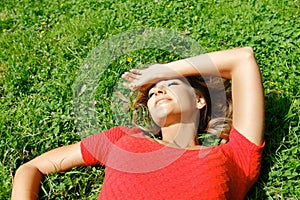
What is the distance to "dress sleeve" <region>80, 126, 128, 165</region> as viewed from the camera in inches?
141

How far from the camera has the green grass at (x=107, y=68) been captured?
12.2 feet

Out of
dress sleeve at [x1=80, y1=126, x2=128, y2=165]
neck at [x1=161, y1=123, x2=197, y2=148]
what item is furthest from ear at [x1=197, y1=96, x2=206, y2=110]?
dress sleeve at [x1=80, y1=126, x2=128, y2=165]

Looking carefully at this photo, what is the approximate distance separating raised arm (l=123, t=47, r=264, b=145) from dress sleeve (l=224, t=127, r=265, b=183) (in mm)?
45

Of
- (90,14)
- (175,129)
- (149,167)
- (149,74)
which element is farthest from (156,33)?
(149,167)

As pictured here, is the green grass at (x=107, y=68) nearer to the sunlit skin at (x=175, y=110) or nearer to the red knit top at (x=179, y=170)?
the red knit top at (x=179, y=170)

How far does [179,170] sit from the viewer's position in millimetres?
3139

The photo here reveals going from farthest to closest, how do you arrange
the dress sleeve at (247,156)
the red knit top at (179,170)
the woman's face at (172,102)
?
the woman's face at (172,102) < the dress sleeve at (247,156) < the red knit top at (179,170)

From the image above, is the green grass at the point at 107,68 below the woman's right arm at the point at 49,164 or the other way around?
the other way around

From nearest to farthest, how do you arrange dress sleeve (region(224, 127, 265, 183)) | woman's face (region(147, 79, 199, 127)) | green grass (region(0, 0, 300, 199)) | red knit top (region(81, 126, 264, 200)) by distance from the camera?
red knit top (region(81, 126, 264, 200)) → dress sleeve (region(224, 127, 265, 183)) → woman's face (region(147, 79, 199, 127)) → green grass (region(0, 0, 300, 199))

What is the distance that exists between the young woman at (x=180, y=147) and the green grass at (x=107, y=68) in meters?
0.20

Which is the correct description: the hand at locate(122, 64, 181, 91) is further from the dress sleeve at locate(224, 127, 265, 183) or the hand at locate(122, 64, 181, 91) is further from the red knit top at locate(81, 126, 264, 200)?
the dress sleeve at locate(224, 127, 265, 183)

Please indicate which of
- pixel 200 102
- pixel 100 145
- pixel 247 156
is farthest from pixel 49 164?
pixel 247 156

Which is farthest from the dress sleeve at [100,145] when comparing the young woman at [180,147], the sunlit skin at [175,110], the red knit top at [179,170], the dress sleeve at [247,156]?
the dress sleeve at [247,156]

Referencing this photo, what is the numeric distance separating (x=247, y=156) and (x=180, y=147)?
0.46m
